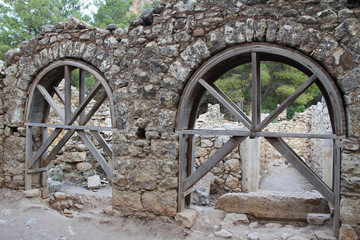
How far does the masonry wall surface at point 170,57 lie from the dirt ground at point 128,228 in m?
0.23

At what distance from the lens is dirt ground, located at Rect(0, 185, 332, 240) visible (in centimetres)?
392

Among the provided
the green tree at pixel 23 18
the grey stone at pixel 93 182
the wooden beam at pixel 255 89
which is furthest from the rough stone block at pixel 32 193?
the green tree at pixel 23 18

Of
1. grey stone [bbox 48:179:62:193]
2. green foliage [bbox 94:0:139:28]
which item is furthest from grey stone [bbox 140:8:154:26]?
green foliage [bbox 94:0:139:28]

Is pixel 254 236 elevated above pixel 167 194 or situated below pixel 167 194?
below

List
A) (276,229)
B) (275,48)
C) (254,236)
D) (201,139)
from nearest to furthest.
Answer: (275,48) < (254,236) < (276,229) < (201,139)

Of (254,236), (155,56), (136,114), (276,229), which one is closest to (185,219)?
(254,236)

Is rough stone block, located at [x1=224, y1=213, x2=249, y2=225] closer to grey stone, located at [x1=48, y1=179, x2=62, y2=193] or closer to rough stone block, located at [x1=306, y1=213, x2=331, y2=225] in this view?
rough stone block, located at [x1=306, y1=213, x2=331, y2=225]

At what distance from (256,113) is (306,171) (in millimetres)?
939

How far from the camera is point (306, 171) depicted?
3.56 meters

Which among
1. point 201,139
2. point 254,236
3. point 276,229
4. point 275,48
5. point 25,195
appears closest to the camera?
point 275,48

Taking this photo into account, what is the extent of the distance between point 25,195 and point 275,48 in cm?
498

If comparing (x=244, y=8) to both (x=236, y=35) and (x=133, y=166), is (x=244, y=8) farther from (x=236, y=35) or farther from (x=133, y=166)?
(x=133, y=166)

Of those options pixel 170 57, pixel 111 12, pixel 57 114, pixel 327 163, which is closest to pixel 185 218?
pixel 170 57

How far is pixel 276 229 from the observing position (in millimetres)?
4117
